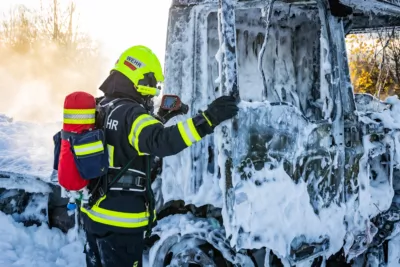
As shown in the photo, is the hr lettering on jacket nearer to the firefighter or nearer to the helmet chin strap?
the firefighter

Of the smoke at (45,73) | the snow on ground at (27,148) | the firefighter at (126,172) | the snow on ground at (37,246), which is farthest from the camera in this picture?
the smoke at (45,73)

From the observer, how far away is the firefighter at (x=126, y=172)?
2506mm

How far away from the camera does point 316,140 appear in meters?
2.92

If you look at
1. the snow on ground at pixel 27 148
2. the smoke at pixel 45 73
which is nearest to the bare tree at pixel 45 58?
the smoke at pixel 45 73

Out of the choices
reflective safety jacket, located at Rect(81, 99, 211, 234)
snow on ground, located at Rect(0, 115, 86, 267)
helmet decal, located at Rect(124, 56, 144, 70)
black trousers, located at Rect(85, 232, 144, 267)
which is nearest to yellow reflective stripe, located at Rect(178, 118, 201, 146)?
reflective safety jacket, located at Rect(81, 99, 211, 234)

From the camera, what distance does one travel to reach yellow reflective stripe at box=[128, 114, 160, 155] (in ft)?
7.63

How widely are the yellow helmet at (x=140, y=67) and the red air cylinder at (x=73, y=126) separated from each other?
0.29 m

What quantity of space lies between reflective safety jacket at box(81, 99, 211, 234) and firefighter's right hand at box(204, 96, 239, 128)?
55mm

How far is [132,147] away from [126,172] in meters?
0.17

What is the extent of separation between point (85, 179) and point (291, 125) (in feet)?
4.50

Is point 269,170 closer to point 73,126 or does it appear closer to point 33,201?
point 73,126

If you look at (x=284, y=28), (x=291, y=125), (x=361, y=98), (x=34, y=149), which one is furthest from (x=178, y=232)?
(x=34, y=149)

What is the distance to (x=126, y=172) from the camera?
2.57 m

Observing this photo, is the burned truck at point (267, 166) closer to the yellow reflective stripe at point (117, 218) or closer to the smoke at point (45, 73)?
the yellow reflective stripe at point (117, 218)
